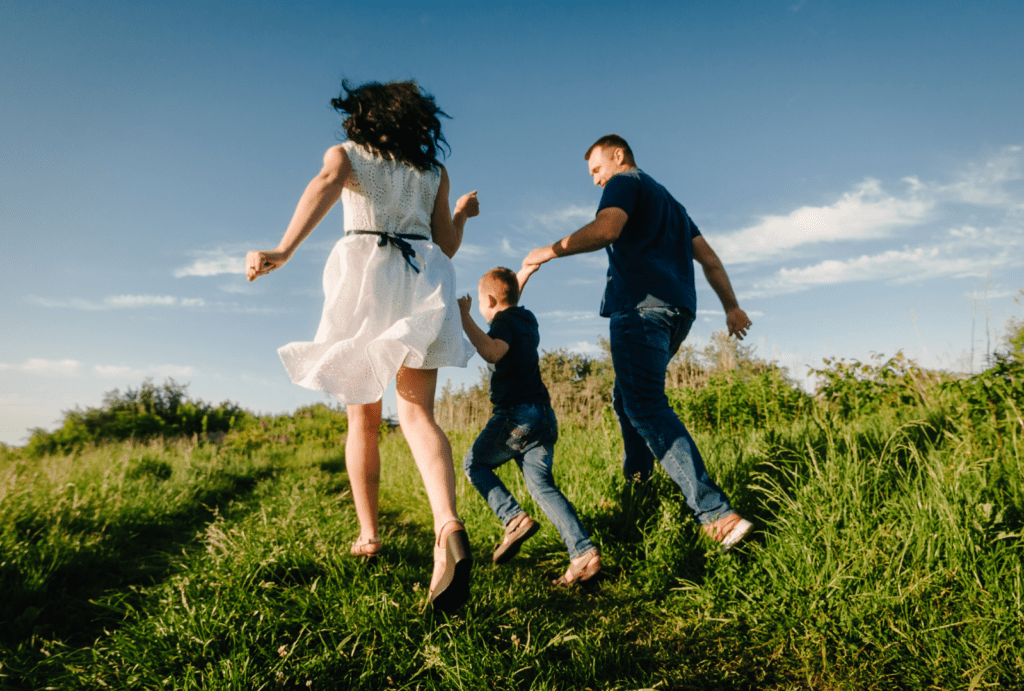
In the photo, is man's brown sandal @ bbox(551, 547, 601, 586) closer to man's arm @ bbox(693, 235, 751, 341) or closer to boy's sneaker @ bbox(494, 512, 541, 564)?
boy's sneaker @ bbox(494, 512, 541, 564)

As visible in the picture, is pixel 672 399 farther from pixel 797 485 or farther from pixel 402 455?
pixel 797 485

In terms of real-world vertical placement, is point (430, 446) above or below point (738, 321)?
below

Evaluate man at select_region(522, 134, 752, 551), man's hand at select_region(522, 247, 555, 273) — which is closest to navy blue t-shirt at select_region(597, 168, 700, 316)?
man at select_region(522, 134, 752, 551)

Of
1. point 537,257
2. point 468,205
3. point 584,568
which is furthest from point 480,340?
point 584,568

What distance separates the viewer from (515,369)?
2.93 meters

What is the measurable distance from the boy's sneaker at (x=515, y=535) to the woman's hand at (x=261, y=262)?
159 centimetres

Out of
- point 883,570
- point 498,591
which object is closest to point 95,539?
point 498,591

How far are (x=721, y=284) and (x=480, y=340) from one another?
1619 millimetres

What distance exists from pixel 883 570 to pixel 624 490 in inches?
49.9

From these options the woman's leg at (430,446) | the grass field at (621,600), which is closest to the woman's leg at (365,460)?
the grass field at (621,600)

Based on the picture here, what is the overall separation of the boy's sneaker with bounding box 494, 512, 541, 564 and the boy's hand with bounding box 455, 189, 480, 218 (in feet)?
5.23

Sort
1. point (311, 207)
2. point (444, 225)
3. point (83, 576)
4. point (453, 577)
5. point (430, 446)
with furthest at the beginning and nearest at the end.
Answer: point (83, 576)
point (444, 225)
point (311, 207)
point (430, 446)
point (453, 577)

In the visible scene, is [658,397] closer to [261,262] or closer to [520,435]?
[520,435]

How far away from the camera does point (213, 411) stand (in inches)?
616
